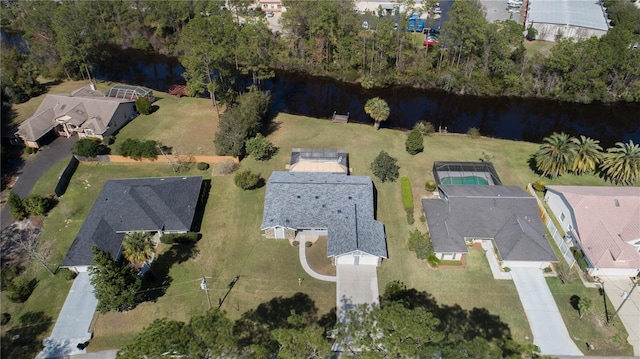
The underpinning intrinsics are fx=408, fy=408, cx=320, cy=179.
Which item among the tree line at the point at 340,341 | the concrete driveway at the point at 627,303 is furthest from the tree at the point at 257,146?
the concrete driveway at the point at 627,303

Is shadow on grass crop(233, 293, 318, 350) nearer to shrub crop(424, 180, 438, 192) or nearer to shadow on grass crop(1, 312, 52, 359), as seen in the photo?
shadow on grass crop(1, 312, 52, 359)

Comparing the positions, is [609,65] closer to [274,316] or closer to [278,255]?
[278,255]

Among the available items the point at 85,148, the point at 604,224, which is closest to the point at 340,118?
the point at 85,148

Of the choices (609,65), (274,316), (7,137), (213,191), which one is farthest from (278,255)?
(609,65)

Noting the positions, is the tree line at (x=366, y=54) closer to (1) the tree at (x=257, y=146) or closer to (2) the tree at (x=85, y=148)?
(1) the tree at (x=257, y=146)

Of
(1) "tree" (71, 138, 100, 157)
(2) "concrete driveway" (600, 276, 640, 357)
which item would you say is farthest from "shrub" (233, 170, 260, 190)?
(2) "concrete driveway" (600, 276, 640, 357)
